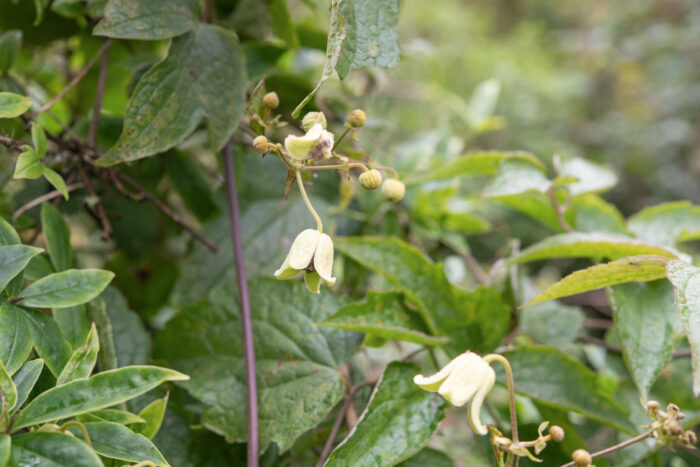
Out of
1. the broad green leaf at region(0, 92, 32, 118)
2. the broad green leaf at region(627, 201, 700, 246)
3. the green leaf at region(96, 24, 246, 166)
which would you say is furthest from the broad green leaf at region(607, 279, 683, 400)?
the broad green leaf at region(0, 92, 32, 118)

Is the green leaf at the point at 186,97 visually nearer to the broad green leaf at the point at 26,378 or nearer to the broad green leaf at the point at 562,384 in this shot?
the broad green leaf at the point at 26,378

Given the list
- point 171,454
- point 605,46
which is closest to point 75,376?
point 171,454

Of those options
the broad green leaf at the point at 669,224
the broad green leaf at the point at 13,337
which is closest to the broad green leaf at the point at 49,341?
the broad green leaf at the point at 13,337

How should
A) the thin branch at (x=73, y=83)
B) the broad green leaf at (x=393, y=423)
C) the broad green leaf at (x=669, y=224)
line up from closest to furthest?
the broad green leaf at (x=393, y=423) < the thin branch at (x=73, y=83) < the broad green leaf at (x=669, y=224)

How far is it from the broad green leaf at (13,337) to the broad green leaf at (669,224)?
56 cm

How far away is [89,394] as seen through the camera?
0.29m

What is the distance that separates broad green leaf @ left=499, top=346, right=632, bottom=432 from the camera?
0.44m


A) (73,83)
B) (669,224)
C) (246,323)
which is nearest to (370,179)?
(246,323)

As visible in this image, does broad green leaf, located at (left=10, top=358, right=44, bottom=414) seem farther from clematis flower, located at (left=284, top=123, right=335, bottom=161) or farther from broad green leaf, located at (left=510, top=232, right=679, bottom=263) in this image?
broad green leaf, located at (left=510, top=232, right=679, bottom=263)

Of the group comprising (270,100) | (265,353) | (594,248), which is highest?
(270,100)

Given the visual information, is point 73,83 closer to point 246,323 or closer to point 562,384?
point 246,323

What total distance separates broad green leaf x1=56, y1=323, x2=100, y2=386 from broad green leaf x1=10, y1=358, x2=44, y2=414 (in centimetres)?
1

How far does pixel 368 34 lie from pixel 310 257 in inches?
6.1

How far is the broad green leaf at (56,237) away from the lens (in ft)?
1.35
